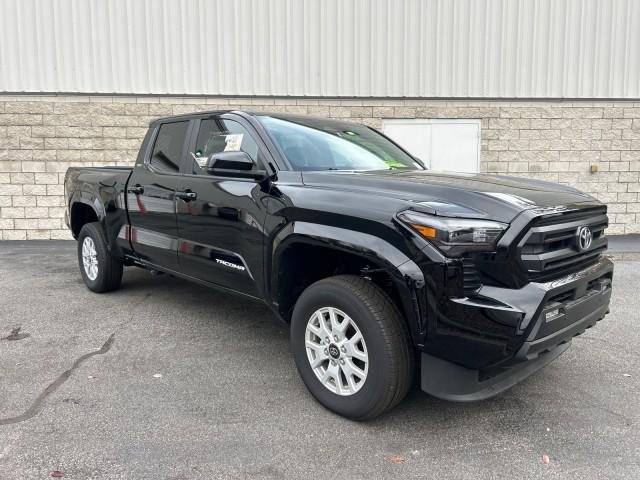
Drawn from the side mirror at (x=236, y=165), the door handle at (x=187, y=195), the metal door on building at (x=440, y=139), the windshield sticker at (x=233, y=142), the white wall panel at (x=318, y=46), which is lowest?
the door handle at (x=187, y=195)

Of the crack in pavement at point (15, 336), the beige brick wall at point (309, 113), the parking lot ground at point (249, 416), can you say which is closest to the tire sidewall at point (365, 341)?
the parking lot ground at point (249, 416)

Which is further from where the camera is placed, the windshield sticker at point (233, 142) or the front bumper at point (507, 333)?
the windshield sticker at point (233, 142)

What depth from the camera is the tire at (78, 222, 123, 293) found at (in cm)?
541

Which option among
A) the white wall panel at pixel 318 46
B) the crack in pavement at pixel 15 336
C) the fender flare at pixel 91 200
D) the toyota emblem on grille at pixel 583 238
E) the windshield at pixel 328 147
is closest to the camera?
the toyota emblem on grille at pixel 583 238

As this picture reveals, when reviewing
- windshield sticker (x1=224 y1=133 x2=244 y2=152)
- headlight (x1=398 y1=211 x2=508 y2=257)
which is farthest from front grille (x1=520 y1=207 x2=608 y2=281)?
windshield sticker (x1=224 y1=133 x2=244 y2=152)

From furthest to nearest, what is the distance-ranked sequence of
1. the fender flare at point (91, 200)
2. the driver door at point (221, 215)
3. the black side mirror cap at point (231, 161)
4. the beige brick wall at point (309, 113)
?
the beige brick wall at point (309, 113), the fender flare at point (91, 200), the driver door at point (221, 215), the black side mirror cap at point (231, 161)

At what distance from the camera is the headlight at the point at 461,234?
8.04 feet

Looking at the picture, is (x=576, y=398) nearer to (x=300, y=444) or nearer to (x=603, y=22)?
(x=300, y=444)

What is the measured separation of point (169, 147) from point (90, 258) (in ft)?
6.33

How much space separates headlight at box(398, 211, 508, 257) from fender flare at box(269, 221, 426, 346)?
0.18 m

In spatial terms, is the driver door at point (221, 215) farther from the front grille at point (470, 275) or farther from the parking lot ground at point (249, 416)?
the front grille at point (470, 275)

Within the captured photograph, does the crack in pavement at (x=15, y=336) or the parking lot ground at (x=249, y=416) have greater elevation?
the crack in pavement at (x=15, y=336)

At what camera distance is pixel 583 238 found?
2.83 metres

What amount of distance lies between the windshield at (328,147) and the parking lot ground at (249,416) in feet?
5.05
